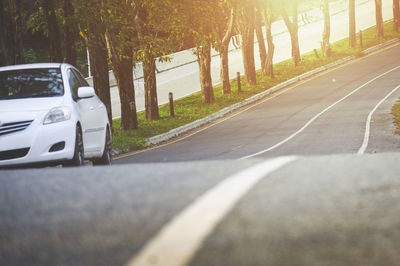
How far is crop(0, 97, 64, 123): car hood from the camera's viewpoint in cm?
801

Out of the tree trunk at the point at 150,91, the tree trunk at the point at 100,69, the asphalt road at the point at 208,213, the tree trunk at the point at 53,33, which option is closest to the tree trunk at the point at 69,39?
the tree trunk at the point at 53,33

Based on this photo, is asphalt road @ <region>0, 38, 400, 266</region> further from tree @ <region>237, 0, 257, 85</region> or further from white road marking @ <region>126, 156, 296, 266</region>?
tree @ <region>237, 0, 257, 85</region>

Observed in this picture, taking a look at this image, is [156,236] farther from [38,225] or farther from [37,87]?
[37,87]

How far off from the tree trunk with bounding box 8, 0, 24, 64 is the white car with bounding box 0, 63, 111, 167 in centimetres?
Answer: 987

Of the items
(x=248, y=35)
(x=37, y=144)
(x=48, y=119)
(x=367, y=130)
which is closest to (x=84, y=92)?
(x=48, y=119)

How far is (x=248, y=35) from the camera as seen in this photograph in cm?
3925

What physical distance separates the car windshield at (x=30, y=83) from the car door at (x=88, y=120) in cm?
26

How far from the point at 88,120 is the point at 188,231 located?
27.8 ft

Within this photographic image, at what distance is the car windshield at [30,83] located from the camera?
8.86 m

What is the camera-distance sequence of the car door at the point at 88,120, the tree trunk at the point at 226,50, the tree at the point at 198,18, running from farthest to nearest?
the tree trunk at the point at 226,50, the tree at the point at 198,18, the car door at the point at 88,120

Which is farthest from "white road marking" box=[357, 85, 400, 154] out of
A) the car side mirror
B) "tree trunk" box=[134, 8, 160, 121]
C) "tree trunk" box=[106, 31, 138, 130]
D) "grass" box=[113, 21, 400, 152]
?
"tree trunk" box=[134, 8, 160, 121]

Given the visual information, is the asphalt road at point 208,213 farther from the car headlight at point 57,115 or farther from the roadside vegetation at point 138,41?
the roadside vegetation at point 138,41

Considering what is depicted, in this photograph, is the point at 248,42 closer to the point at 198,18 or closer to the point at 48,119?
the point at 198,18

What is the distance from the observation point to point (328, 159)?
1401 millimetres
